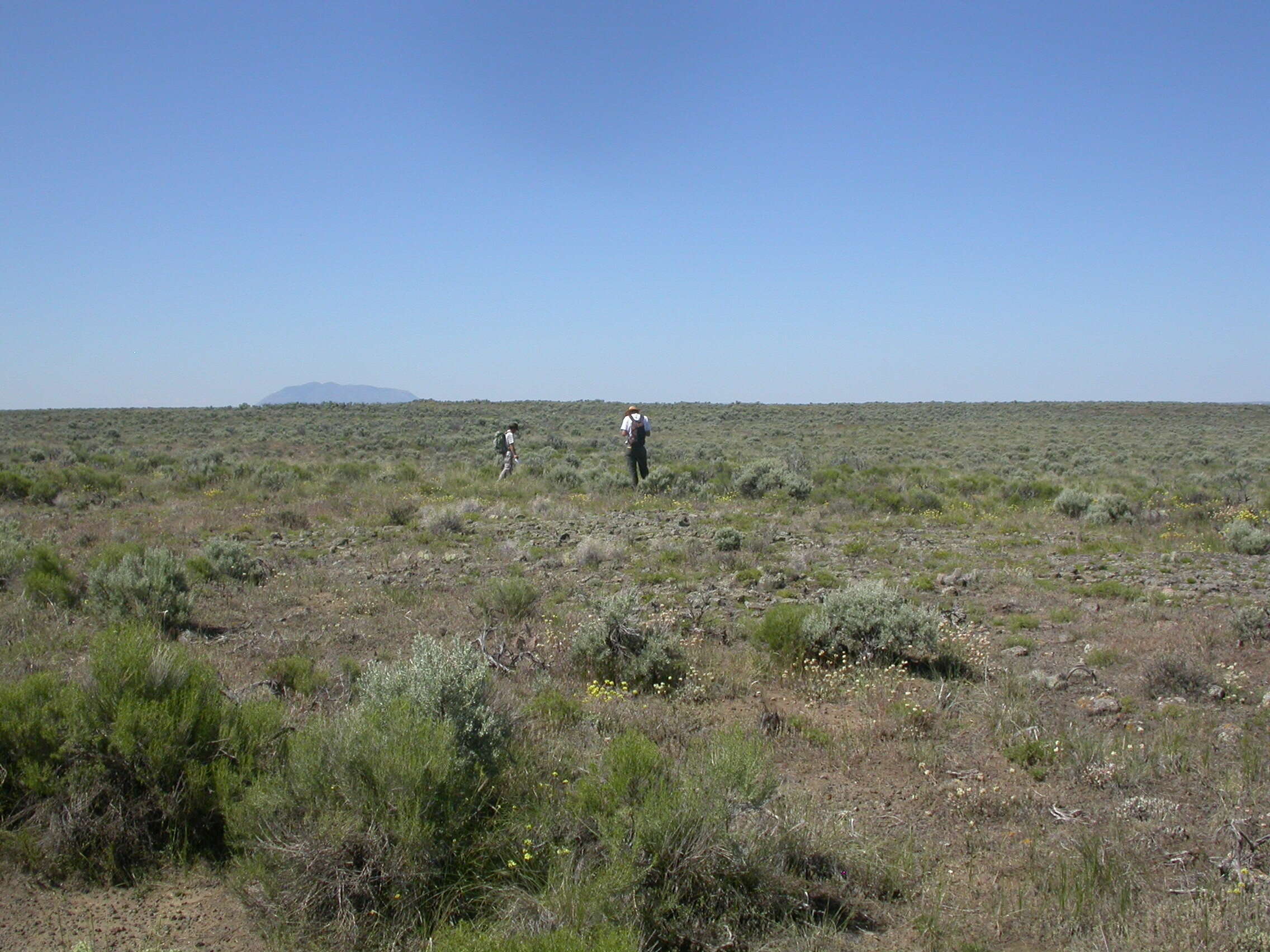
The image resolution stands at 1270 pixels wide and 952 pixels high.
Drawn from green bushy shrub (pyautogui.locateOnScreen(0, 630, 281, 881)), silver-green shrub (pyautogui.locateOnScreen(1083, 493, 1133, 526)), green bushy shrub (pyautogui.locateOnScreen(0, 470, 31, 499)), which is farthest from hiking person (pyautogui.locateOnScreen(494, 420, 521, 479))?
green bushy shrub (pyautogui.locateOnScreen(0, 630, 281, 881))

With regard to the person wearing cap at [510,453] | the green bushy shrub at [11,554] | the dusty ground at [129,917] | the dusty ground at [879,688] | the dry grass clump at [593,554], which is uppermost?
the person wearing cap at [510,453]

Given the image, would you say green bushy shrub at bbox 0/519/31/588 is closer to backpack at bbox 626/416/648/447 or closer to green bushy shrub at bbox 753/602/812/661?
green bushy shrub at bbox 753/602/812/661

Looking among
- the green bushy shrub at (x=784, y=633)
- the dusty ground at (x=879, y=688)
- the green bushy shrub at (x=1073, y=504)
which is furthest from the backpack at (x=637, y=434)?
the green bushy shrub at (x=784, y=633)

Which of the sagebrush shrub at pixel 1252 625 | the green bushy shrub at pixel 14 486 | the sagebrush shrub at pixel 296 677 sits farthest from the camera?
the green bushy shrub at pixel 14 486

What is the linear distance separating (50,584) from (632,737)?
22.9 ft

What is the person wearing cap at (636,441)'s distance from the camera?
16984 millimetres

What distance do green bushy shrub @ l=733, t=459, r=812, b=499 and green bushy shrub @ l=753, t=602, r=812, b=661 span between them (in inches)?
368

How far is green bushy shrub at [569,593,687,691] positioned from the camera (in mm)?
6324

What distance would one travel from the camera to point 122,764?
3.95m

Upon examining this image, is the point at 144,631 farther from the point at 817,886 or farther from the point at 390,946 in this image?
the point at 817,886

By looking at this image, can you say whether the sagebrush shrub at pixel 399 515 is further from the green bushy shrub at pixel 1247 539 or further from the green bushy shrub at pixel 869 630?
the green bushy shrub at pixel 1247 539

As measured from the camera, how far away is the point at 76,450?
82.8ft

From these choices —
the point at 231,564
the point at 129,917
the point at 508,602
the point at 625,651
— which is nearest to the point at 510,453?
the point at 231,564

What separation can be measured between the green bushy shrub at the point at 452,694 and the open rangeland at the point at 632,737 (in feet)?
0.09
